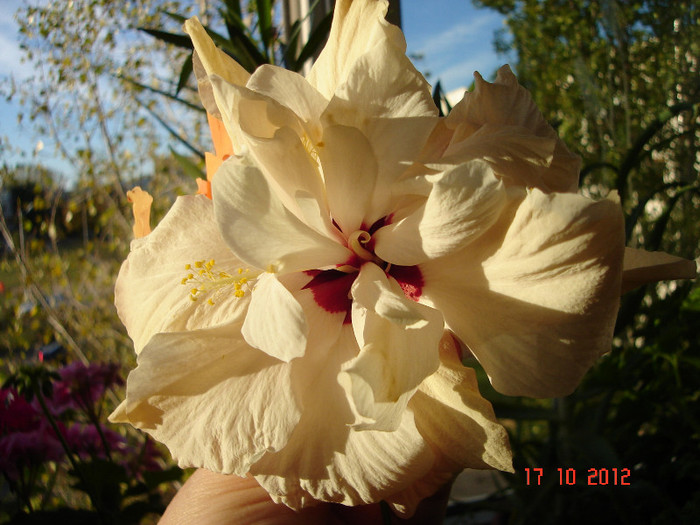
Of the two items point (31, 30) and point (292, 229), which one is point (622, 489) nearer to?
point (292, 229)

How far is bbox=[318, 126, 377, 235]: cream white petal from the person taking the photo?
0.29m

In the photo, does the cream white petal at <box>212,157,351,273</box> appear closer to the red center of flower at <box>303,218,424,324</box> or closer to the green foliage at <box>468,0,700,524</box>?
the red center of flower at <box>303,218,424,324</box>

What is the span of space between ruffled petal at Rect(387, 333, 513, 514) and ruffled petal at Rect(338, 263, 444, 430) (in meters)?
0.04

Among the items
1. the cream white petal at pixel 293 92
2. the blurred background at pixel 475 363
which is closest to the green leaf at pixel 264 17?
the blurred background at pixel 475 363

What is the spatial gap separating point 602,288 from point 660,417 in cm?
81

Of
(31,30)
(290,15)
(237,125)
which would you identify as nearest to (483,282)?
(237,125)

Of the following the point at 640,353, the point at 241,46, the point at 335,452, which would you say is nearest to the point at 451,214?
the point at 335,452

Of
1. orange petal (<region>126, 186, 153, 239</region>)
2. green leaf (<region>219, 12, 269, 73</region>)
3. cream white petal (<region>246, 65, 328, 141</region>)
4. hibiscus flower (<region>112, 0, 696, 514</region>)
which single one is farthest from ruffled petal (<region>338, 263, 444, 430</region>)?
green leaf (<region>219, 12, 269, 73</region>)

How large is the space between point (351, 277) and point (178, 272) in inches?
4.8

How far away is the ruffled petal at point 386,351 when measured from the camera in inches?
10.1

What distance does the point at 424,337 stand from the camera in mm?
275

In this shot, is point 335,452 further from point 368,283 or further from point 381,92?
point 381,92

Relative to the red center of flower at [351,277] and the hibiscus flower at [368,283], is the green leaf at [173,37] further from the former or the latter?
the red center of flower at [351,277]

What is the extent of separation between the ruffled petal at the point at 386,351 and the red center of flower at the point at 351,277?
0.03m
